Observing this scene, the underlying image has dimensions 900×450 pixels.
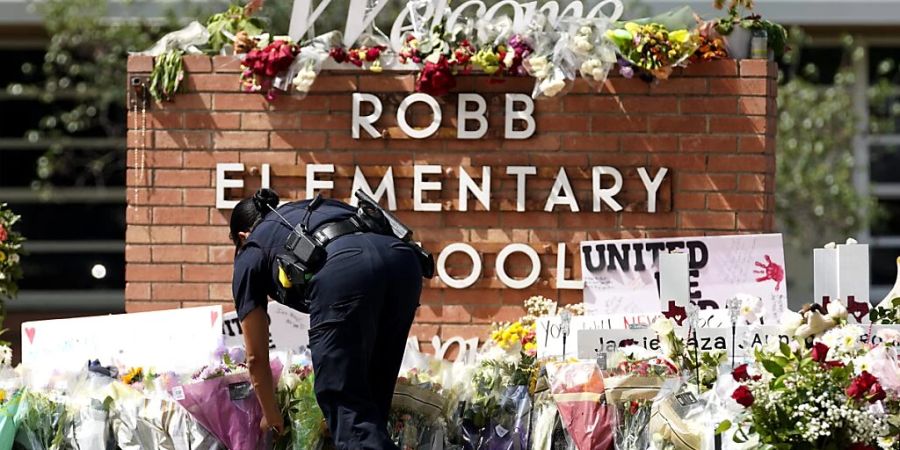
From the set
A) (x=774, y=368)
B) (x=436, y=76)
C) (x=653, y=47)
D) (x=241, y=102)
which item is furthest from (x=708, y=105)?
(x=774, y=368)

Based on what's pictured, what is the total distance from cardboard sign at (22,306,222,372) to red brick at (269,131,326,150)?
1.01 m

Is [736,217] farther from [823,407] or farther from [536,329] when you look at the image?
[823,407]

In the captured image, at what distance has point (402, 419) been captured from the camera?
193 inches

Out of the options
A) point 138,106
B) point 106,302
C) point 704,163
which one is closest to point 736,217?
point 704,163

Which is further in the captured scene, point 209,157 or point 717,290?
point 209,157

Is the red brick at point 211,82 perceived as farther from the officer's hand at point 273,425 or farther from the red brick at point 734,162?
the red brick at point 734,162

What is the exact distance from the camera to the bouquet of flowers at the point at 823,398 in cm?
402

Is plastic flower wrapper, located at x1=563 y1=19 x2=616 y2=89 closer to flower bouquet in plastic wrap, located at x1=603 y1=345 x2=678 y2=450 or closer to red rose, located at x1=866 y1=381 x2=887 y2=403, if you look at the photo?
flower bouquet in plastic wrap, located at x1=603 y1=345 x2=678 y2=450

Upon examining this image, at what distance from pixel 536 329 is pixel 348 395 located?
1.25 m

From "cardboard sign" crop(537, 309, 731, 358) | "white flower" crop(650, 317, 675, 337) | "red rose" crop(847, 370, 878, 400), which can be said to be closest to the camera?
"red rose" crop(847, 370, 878, 400)

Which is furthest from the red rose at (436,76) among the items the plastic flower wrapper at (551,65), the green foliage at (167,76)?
the green foliage at (167,76)

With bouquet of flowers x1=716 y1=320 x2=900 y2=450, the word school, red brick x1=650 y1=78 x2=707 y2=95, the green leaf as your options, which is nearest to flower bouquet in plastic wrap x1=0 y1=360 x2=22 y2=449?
the word school

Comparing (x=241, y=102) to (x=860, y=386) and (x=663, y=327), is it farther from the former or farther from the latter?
(x=860, y=386)

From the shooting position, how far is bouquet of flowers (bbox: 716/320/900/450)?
4.02 meters
